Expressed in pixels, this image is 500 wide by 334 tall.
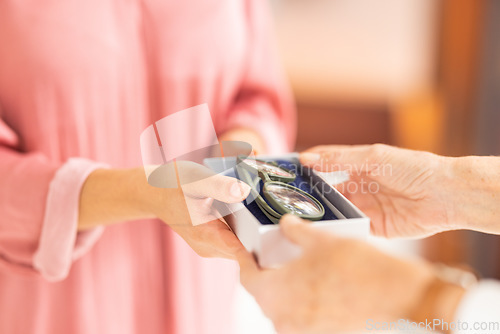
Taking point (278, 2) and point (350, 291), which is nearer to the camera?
point (350, 291)

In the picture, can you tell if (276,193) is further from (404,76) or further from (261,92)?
(404,76)

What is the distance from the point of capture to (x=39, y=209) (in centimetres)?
39

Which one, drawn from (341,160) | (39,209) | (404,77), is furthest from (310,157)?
(404,77)

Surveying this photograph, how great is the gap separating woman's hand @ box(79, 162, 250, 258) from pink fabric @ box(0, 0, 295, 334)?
0.02 m

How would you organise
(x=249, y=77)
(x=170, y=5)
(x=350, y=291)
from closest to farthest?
1. (x=350, y=291)
2. (x=170, y=5)
3. (x=249, y=77)

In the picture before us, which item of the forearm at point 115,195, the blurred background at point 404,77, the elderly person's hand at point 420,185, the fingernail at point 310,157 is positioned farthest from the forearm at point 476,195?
the blurred background at point 404,77

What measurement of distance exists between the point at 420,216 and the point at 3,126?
404mm

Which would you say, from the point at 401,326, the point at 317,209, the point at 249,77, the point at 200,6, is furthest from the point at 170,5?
the point at 401,326

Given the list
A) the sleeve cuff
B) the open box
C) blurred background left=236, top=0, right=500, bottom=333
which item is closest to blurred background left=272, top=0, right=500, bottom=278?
blurred background left=236, top=0, right=500, bottom=333

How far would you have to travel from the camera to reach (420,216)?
43 centimetres

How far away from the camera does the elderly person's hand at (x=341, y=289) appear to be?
9.2 inches

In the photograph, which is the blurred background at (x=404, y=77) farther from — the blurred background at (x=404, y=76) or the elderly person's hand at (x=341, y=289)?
the elderly person's hand at (x=341, y=289)

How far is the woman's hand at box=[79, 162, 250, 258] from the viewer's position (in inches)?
13.4

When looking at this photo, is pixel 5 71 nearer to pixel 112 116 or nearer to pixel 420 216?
pixel 112 116
